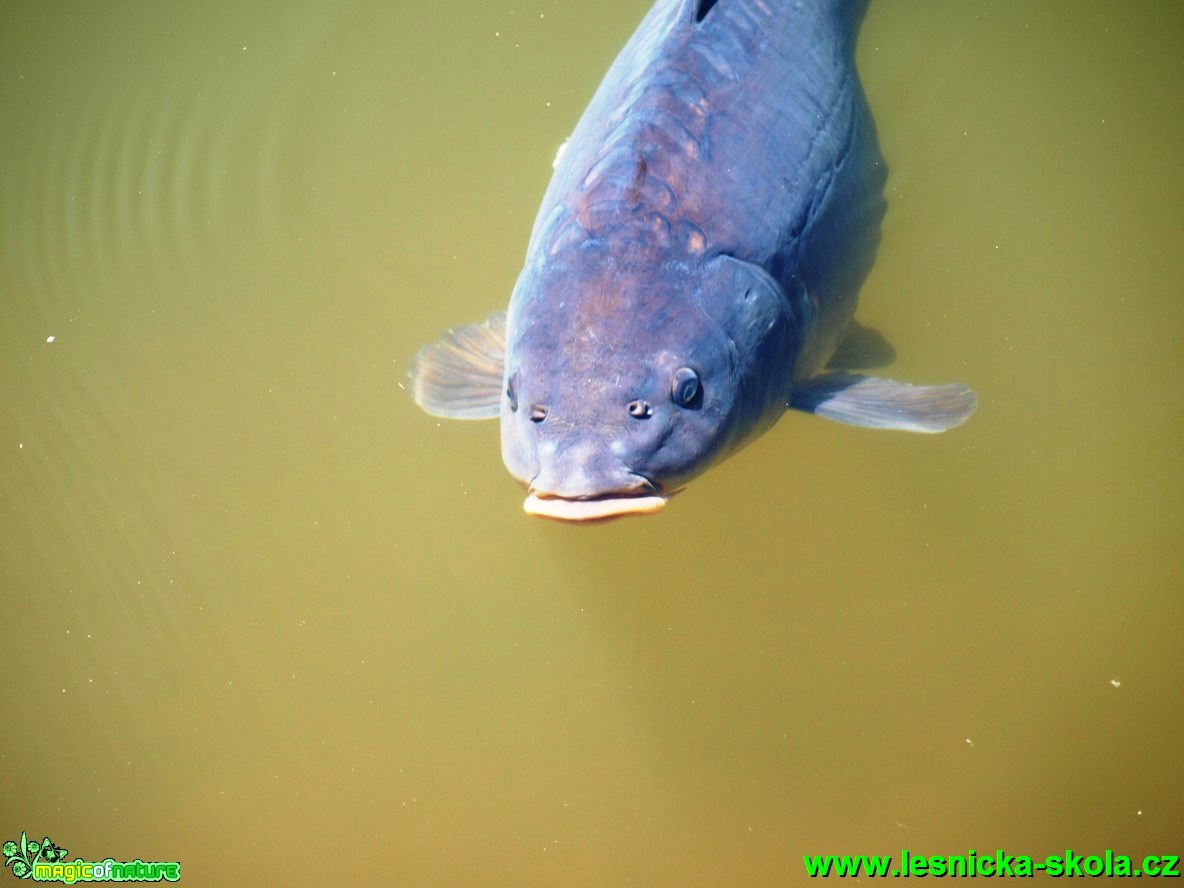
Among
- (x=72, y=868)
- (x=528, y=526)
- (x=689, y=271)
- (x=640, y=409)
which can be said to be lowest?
(x=72, y=868)

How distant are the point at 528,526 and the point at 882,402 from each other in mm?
1577

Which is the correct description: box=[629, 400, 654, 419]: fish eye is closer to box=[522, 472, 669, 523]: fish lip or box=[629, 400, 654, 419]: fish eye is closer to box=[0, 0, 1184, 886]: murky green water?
box=[522, 472, 669, 523]: fish lip

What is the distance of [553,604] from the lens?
3711mm

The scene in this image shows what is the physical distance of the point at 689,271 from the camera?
2.28 metres

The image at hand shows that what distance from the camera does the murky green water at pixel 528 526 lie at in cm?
356

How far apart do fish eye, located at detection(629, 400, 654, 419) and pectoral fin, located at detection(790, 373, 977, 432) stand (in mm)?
740

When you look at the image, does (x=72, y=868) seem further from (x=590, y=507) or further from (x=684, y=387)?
(x=684, y=387)

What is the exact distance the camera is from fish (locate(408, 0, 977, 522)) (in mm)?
2178

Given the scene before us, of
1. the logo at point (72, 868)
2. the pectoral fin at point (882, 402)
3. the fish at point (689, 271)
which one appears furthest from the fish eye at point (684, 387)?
the logo at point (72, 868)

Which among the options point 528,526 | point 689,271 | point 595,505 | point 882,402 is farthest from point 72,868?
Result: point 882,402

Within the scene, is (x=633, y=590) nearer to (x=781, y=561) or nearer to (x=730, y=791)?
(x=781, y=561)

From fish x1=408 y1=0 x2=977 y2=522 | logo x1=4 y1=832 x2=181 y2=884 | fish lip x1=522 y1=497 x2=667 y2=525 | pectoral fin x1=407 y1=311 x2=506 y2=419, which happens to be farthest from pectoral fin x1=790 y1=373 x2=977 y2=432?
logo x1=4 y1=832 x2=181 y2=884

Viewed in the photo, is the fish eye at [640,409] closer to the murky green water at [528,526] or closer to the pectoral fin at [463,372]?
the pectoral fin at [463,372]

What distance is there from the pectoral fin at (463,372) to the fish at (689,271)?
0.14 metres
